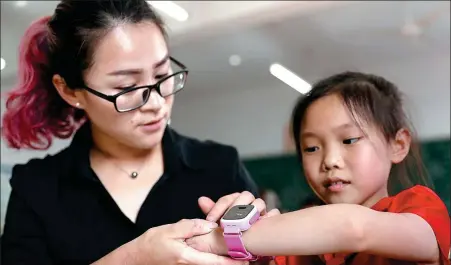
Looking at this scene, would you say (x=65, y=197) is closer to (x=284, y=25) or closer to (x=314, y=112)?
(x=314, y=112)

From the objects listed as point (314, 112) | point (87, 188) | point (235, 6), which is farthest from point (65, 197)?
point (235, 6)

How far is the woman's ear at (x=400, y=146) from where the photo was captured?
632 millimetres

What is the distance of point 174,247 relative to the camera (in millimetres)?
574

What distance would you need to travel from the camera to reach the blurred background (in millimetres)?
904

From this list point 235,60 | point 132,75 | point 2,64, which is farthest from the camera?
point 235,60

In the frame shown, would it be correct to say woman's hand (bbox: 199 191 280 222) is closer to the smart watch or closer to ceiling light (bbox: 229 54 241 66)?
the smart watch

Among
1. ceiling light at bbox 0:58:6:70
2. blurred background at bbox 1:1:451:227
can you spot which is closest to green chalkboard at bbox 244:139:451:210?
blurred background at bbox 1:1:451:227

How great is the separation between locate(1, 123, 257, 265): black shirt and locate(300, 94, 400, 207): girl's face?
0.65 ft

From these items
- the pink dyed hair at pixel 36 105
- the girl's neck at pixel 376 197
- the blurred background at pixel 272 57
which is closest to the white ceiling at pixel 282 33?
the blurred background at pixel 272 57

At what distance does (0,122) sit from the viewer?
92cm

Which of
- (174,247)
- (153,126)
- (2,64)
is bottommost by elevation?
(174,247)

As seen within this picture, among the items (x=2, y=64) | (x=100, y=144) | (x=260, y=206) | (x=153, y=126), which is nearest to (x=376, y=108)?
(x=260, y=206)

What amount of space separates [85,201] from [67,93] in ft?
0.52

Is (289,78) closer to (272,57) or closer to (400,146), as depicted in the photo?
(272,57)
